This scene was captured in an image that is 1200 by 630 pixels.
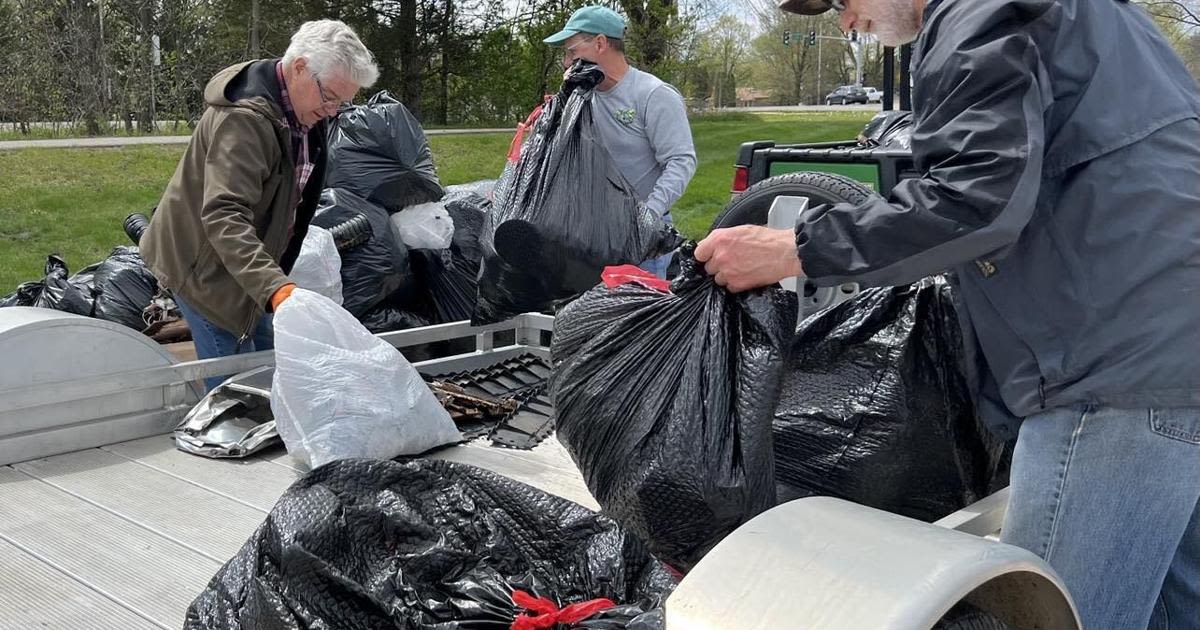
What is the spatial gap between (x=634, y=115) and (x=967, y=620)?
287 centimetres

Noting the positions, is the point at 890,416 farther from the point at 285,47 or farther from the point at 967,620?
the point at 285,47

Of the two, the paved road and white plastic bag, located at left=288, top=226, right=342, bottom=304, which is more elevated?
the paved road

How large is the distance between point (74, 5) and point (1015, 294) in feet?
48.3

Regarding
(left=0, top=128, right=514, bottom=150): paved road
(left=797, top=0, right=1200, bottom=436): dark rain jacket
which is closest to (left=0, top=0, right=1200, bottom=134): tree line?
(left=0, top=128, right=514, bottom=150): paved road

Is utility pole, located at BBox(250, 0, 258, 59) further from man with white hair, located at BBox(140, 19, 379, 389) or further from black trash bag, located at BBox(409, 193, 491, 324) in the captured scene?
man with white hair, located at BBox(140, 19, 379, 389)

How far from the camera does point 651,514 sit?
1716mm

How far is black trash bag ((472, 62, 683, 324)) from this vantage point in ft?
10.2

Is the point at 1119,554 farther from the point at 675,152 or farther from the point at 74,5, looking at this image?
the point at 74,5

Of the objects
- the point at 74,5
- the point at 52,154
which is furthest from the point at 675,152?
the point at 74,5

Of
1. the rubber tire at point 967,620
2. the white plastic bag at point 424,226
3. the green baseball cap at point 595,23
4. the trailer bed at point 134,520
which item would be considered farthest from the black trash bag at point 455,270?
the rubber tire at point 967,620

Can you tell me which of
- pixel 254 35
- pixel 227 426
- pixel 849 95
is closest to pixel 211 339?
pixel 227 426

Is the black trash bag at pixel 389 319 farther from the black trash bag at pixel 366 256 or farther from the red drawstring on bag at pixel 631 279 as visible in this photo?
the red drawstring on bag at pixel 631 279

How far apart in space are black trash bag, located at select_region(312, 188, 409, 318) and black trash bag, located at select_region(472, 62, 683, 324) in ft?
3.37

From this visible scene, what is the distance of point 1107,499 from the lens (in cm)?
143
